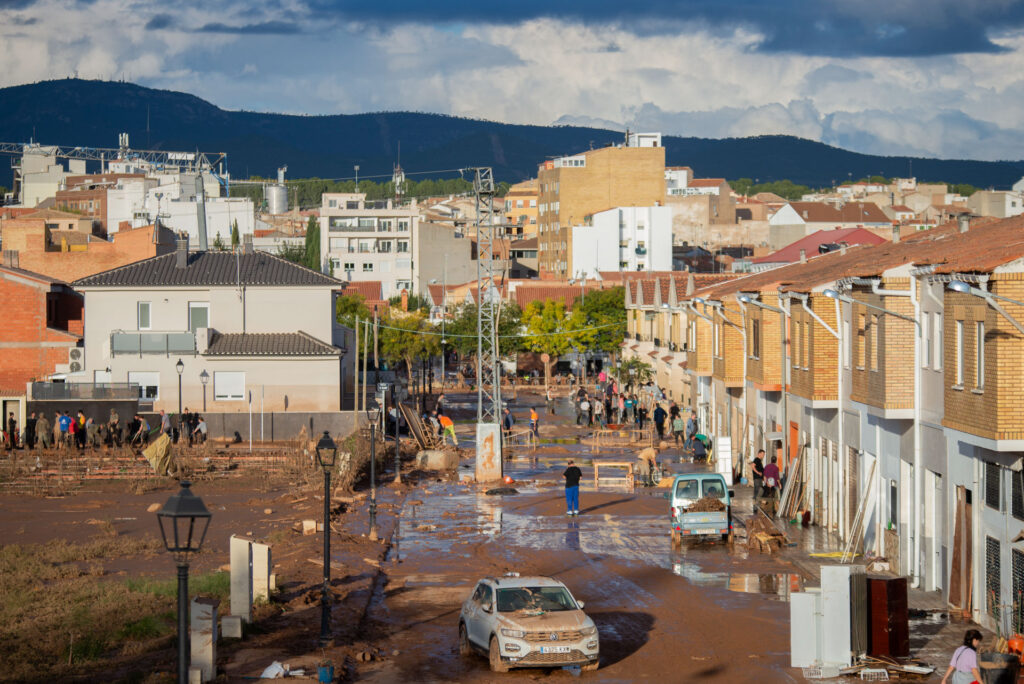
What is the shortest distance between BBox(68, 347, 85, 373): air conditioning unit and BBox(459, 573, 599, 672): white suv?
39.6 meters

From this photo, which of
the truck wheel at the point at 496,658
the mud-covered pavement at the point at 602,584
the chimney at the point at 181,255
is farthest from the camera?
the chimney at the point at 181,255

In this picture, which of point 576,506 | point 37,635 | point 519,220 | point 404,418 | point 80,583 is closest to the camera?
point 37,635

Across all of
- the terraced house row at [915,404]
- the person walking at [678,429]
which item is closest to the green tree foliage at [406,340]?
the person walking at [678,429]

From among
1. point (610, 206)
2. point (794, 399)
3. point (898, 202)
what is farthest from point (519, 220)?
point (794, 399)

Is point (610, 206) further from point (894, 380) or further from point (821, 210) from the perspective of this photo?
point (894, 380)

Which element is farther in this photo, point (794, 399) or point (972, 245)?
point (794, 399)

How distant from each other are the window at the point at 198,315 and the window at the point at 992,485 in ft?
131

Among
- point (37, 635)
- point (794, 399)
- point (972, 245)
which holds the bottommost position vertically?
point (37, 635)

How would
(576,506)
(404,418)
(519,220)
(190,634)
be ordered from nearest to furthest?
(190,634)
(576,506)
(404,418)
(519,220)

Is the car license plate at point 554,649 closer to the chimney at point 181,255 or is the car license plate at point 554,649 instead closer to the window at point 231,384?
the window at point 231,384

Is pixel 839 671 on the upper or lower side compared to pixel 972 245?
lower

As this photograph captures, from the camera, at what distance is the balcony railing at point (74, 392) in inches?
2005

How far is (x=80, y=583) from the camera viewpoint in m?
25.8

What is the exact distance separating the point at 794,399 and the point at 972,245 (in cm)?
1199
